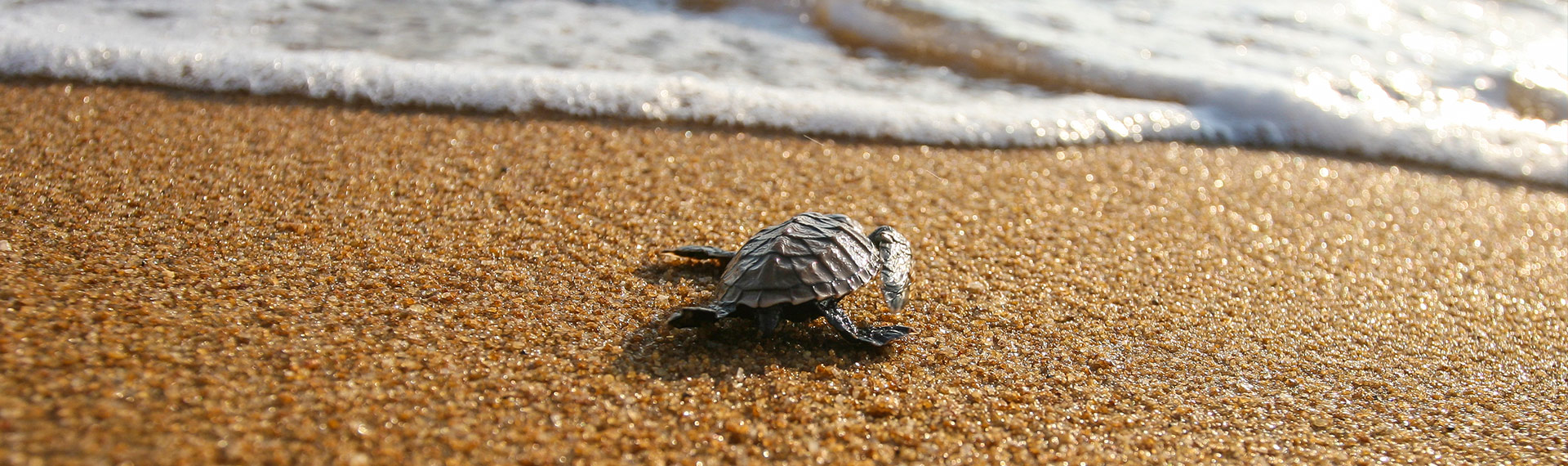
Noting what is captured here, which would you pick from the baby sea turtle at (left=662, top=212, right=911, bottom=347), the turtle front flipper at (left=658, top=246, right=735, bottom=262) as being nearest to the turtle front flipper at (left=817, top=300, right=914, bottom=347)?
the baby sea turtle at (left=662, top=212, right=911, bottom=347)

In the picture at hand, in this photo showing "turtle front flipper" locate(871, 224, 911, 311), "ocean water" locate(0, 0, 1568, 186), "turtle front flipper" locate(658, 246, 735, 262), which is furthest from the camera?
"ocean water" locate(0, 0, 1568, 186)

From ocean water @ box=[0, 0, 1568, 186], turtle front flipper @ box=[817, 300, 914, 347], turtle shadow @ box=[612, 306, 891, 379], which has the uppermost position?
ocean water @ box=[0, 0, 1568, 186]

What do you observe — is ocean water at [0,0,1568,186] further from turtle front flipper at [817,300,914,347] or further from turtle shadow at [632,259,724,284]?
turtle front flipper at [817,300,914,347]

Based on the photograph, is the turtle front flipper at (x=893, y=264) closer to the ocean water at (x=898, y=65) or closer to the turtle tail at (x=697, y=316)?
the turtle tail at (x=697, y=316)

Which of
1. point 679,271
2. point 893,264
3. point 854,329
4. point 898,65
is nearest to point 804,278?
point 854,329

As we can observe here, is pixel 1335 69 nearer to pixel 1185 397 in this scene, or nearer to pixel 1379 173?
pixel 1379 173

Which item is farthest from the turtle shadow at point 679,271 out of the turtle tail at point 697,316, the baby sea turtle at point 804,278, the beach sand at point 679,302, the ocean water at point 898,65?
the ocean water at point 898,65
